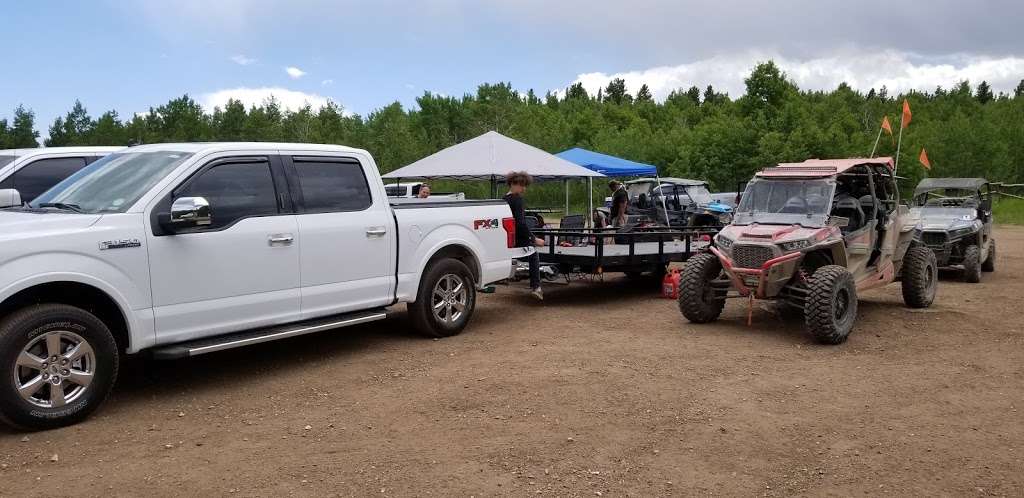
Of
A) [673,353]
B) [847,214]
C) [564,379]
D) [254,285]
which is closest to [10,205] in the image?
[254,285]

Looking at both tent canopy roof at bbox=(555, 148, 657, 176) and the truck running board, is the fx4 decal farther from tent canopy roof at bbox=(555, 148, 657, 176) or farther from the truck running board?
tent canopy roof at bbox=(555, 148, 657, 176)

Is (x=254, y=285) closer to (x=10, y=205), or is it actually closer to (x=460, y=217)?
(x=10, y=205)

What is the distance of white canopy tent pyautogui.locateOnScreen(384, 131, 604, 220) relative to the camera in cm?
1463

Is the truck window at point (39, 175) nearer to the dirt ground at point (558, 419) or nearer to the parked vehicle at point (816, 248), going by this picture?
the dirt ground at point (558, 419)

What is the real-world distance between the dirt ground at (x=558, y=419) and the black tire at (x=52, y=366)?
0.15 metres

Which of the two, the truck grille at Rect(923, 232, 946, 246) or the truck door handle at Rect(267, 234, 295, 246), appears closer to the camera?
the truck door handle at Rect(267, 234, 295, 246)

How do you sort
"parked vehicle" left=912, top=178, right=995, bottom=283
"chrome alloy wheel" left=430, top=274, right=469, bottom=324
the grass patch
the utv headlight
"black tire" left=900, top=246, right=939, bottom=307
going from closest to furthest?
"chrome alloy wheel" left=430, top=274, right=469, bottom=324 → the utv headlight → "black tire" left=900, top=246, right=939, bottom=307 → "parked vehicle" left=912, top=178, right=995, bottom=283 → the grass patch

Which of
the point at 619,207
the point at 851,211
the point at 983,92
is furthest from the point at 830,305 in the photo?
the point at 983,92

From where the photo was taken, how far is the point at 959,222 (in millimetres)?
13133

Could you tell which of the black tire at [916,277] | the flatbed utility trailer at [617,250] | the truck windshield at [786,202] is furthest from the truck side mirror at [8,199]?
the black tire at [916,277]

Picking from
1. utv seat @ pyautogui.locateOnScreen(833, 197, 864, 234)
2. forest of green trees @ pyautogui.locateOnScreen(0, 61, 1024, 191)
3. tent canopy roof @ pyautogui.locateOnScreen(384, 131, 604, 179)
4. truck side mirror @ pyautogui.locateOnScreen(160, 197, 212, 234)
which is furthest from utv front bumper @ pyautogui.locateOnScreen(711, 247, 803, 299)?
forest of green trees @ pyautogui.locateOnScreen(0, 61, 1024, 191)

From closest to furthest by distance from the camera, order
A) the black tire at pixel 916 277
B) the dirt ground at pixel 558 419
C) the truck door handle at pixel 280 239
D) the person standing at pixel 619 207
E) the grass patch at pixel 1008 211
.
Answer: the dirt ground at pixel 558 419
the truck door handle at pixel 280 239
the black tire at pixel 916 277
the person standing at pixel 619 207
the grass patch at pixel 1008 211

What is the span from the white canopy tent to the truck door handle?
8057mm

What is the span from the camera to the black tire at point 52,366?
4930 mm
